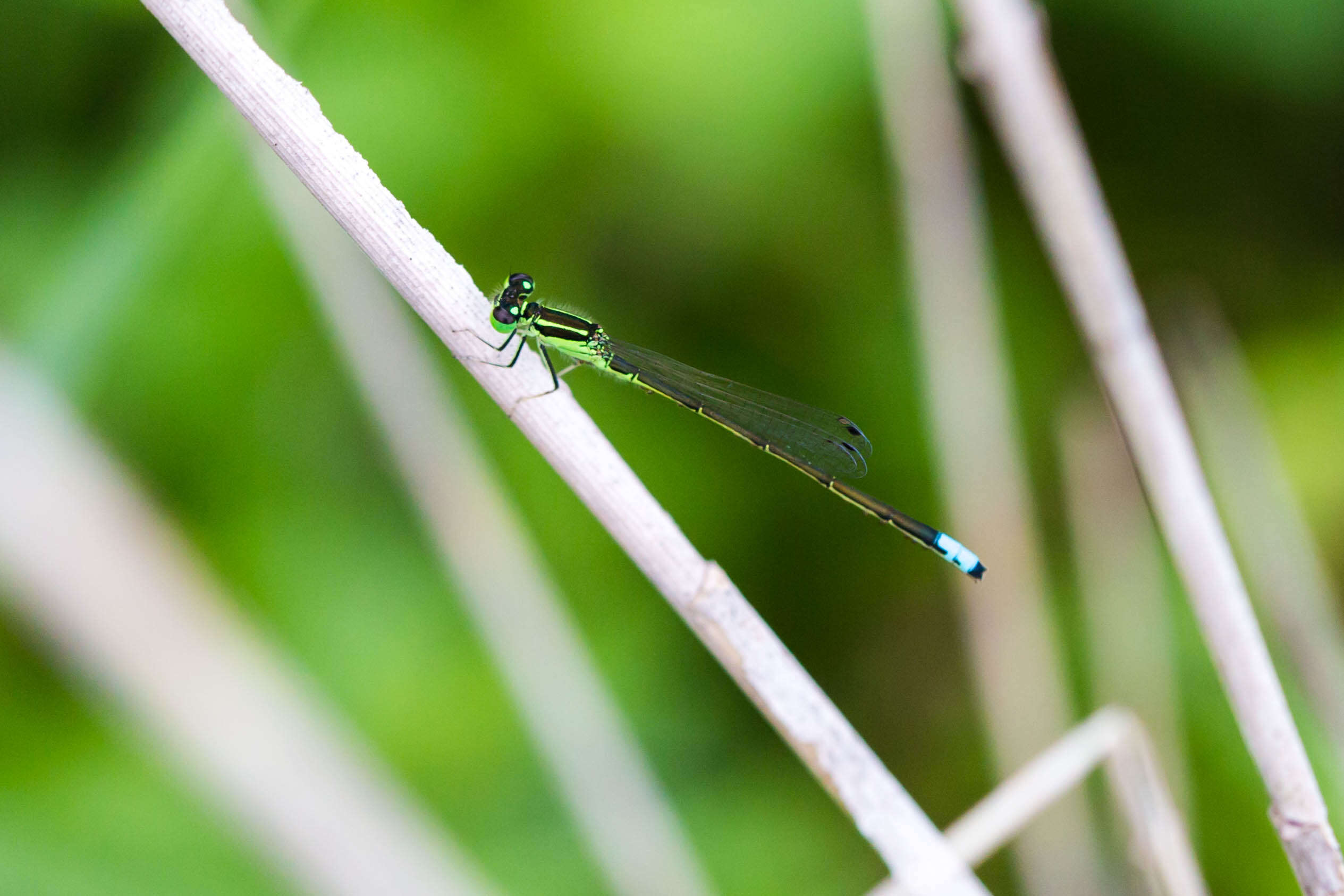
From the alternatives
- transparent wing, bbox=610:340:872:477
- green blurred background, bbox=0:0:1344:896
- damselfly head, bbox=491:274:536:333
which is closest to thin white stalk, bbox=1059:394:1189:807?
green blurred background, bbox=0:0:1344:896

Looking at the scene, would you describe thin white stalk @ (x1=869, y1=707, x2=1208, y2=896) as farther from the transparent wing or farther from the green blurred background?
the transparent wing

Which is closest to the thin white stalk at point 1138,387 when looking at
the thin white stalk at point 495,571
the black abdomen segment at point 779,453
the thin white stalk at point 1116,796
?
the thin white stalk at point 1116,796

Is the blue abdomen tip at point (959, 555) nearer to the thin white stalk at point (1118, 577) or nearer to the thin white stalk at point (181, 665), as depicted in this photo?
the thin white stalk at point (1118, 577)

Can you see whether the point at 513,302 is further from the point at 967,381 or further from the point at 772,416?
the point at 967,381

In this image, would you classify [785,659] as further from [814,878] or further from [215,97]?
[215,97]

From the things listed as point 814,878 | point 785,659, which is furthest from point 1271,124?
point 814,878
